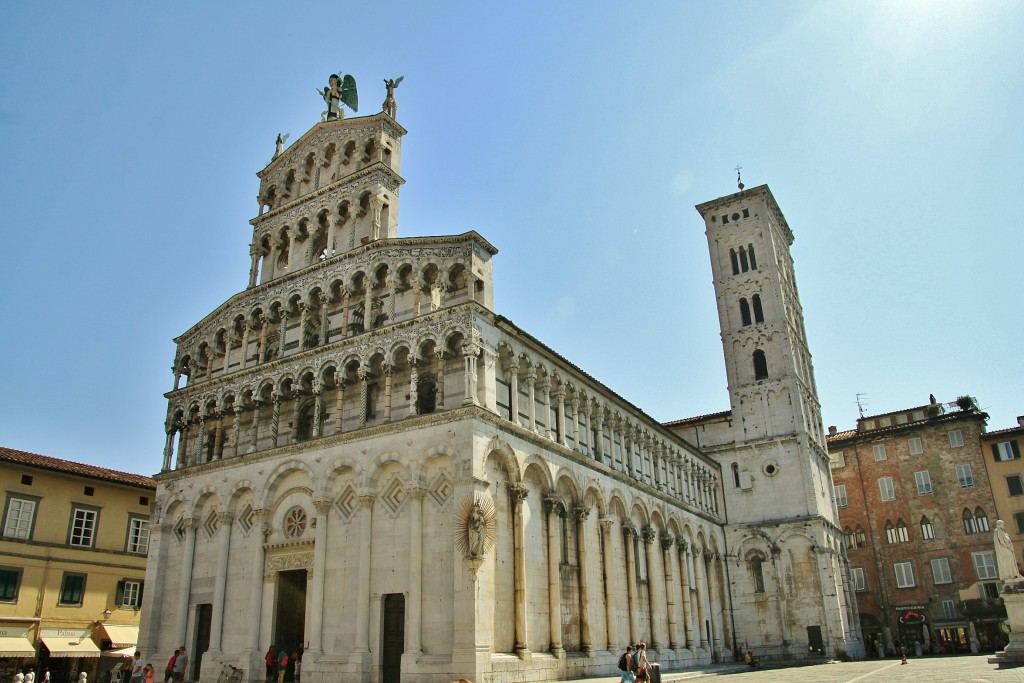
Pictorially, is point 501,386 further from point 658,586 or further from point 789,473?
point 789,473

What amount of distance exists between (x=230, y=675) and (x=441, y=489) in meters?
9.56

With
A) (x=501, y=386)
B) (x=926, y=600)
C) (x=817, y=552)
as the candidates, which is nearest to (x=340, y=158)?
(x=501, y=386)

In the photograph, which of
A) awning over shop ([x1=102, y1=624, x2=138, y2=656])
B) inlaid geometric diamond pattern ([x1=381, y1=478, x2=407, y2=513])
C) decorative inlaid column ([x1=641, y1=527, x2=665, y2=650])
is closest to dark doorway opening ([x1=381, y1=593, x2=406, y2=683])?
inlaid geometric diamond pattern ([x1=381, y1=478, x2=407, y2=513])

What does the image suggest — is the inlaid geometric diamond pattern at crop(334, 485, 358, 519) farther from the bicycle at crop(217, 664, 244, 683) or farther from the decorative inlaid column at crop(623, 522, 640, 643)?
the decorative inlaid column at crop(623, 522, 640, 643)

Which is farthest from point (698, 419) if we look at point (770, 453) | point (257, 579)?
point (257, 579)

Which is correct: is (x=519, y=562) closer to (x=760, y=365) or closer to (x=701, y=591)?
(x=701, y=591)

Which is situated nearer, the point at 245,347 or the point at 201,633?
the point at 201,633

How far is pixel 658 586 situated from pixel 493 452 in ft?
45.3

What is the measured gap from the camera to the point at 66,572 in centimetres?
3164

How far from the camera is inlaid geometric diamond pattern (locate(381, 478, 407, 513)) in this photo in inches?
907

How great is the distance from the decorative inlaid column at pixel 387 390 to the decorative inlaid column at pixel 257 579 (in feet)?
19.1

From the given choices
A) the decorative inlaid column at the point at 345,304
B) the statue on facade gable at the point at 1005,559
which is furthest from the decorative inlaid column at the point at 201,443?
the statue on facade gable at the point at 1005,559

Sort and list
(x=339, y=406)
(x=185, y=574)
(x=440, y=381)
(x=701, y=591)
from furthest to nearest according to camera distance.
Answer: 1. (x=701, y=591)
2. (x=185, y=574)
3. (x=339, y=406)
4. (x=440, y=381)

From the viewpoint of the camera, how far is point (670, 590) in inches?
1315
